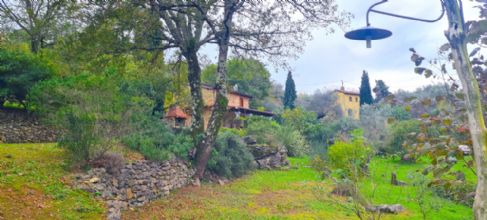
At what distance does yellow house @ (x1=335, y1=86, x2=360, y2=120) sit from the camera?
43.2 metres

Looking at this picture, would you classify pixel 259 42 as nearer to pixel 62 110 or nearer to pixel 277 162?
pixel 277 162

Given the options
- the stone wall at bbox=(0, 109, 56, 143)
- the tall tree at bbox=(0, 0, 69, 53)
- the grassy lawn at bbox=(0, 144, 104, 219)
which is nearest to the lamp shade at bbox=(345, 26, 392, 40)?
the grassy lawn at bbox=(0, 144, 104, 219)

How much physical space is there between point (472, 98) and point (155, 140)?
942 centimetres

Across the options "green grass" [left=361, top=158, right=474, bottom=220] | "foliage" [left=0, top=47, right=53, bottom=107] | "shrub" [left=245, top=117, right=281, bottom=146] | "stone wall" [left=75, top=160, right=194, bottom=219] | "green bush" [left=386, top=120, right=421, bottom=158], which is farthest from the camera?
A: "green bush" [left=386, top=120, right=421, bottom=158]

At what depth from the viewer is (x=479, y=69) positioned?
370 cm

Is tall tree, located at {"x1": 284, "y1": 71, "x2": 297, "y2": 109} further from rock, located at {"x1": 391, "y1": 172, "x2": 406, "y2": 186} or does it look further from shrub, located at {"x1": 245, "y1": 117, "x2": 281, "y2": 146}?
rock, located at {"x1": 391, "y1": 172, "x2": 406, "y2": 186}

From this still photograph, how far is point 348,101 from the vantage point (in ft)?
146

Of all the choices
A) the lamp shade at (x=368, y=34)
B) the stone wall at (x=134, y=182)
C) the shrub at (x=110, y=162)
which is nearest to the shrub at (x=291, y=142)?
the stone wall at (x=134, y=182)

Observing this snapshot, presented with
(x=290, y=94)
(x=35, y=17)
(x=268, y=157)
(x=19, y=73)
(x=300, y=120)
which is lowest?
(x=268, y=157)

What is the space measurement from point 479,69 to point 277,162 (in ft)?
47.7

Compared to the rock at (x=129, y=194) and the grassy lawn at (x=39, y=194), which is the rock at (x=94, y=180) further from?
the rock at (x=129, y=194)

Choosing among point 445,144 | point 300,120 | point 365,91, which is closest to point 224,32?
point 445,144

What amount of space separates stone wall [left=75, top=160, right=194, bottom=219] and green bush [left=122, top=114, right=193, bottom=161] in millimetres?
315

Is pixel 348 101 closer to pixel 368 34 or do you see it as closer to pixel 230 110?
pixel 230 110
